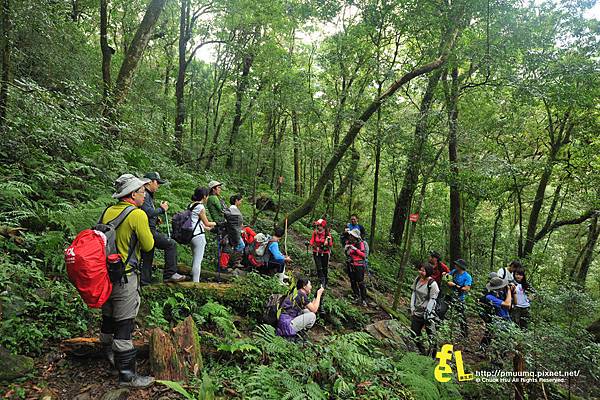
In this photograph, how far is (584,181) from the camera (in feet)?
44.9

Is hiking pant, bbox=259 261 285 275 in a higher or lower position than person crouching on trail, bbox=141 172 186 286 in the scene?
lower

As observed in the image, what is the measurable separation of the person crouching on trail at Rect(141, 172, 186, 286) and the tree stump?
1670mm

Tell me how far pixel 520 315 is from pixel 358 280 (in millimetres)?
3852

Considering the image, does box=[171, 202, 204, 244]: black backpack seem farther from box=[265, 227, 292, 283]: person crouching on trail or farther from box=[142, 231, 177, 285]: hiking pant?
box=[265, 227, 292, 283]: person crouching on trail

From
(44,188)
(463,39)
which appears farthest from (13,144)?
(463,39)

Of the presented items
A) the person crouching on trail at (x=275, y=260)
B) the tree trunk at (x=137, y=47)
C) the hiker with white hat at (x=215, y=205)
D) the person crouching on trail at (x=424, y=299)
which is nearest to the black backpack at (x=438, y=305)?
the person crouching on trail at (x=424, y=299)

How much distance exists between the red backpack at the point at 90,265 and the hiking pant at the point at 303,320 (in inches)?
118

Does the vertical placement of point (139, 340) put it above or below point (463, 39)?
below

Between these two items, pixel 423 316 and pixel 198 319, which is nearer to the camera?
pixel 198 319

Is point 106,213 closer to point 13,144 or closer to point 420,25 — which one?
point 13,144

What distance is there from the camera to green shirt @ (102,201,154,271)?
3713mm

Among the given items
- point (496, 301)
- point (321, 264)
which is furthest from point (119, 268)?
point (496, 301)

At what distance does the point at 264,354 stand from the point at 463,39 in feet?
40.0

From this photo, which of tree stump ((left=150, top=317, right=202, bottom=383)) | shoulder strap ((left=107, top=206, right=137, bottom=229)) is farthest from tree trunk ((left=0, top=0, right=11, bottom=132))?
tree stump ((left=150, top=317, right=202, bottom=383))
